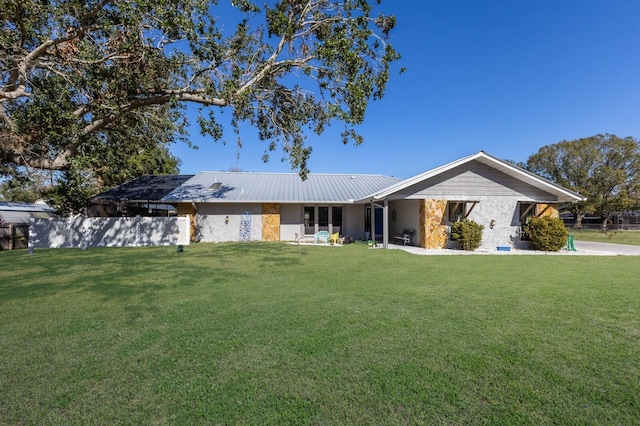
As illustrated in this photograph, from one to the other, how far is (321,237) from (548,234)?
1119 cm

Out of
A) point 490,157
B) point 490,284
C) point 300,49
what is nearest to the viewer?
point 490,284

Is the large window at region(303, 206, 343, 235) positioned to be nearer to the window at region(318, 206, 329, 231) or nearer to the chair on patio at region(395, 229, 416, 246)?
Result: the window at region(318, 206, 329, 231)

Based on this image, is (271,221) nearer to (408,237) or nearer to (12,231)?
(408,237)

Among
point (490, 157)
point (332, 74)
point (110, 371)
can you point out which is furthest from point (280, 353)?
point (490, 157)

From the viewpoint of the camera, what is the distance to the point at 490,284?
7023mm

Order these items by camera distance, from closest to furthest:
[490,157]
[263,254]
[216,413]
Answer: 1. [216,413]
2. [263,254]
3. [490,157]

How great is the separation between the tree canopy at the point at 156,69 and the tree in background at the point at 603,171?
37263mm

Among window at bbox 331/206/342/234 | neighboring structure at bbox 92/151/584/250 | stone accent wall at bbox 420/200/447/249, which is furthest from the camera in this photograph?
window at bbox 331/206/342/234

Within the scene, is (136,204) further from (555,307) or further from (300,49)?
(555,307)

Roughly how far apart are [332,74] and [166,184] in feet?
51.1

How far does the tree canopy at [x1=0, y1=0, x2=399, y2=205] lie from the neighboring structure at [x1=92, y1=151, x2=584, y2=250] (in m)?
5.64

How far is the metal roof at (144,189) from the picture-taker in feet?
62.2

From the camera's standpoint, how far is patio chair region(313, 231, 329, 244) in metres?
17.4

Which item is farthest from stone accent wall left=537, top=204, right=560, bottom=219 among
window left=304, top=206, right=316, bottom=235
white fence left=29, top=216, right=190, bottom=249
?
white fence left=29, top=216, right=190, bottom=249
